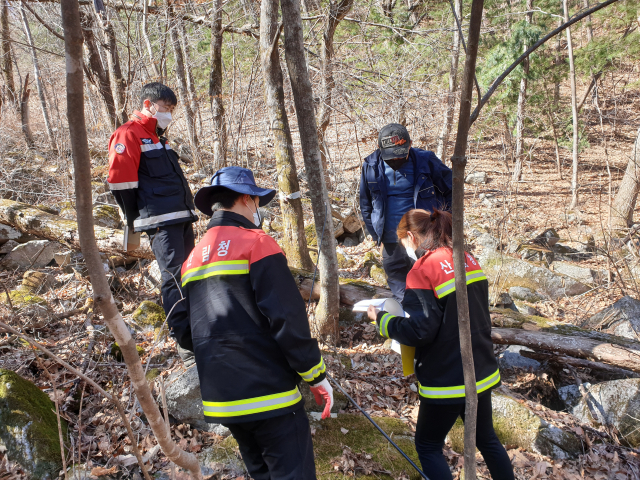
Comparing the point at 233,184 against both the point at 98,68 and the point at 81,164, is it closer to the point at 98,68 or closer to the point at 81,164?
the point at 81,164

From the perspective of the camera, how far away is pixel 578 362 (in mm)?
4195

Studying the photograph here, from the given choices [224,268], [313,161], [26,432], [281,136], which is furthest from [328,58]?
[26,432]

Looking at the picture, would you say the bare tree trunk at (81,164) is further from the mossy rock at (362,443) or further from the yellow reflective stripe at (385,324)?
the mossy rock at (362,443)

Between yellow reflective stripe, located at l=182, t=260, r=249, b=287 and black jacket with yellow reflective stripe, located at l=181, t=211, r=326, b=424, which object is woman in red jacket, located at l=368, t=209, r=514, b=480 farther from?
yellow reflective stripe, located at l=182, t=260, r=249, b=287

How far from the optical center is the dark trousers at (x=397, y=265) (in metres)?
4.41

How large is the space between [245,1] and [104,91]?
3.22 metres

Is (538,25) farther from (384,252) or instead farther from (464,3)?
(384,252)

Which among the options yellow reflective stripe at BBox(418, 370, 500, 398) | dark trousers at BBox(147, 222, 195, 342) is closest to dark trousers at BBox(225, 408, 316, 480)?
yellow reflective stripe at BBox(418, 370, 500, 398)

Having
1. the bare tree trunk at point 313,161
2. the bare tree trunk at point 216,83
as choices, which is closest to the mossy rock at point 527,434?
the bare tree trunk at point 313,161

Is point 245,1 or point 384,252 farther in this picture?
point 245,1

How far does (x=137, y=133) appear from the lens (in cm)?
385

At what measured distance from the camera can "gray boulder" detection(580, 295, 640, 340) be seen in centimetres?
500

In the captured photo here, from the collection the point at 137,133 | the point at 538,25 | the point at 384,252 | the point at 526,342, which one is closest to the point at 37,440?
the point at 137,133

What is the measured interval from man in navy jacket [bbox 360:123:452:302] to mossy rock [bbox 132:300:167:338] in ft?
8.57
